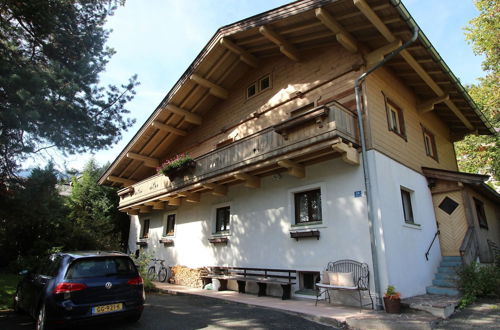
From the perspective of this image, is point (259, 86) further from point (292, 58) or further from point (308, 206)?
point (308, 206)

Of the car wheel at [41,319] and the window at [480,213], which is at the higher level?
the window at [480,213]

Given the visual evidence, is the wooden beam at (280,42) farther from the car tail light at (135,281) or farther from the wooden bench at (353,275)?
the car tail light at (135,281)

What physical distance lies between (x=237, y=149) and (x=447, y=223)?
7633mm

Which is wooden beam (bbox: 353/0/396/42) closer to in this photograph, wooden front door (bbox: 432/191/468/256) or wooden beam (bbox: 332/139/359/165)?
wooden beam (bbox: 332/139/359/165)

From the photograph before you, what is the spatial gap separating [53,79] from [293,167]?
23.5ft

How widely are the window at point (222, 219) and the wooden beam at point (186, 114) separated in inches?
178

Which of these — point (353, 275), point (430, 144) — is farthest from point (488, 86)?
point (353, 275)

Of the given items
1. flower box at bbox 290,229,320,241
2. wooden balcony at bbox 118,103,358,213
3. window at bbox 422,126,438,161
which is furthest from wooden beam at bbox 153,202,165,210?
window at bbox 422,126,438,161

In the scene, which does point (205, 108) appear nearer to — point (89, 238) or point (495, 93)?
point (89, 238)

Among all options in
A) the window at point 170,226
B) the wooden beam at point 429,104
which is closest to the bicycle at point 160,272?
the window at point 170,226

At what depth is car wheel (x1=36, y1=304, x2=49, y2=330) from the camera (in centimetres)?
543

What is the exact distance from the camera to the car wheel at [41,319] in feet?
17.8

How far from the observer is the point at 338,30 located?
9445 mm

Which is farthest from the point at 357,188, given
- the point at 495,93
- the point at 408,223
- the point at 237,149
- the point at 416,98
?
the point at 495,93
